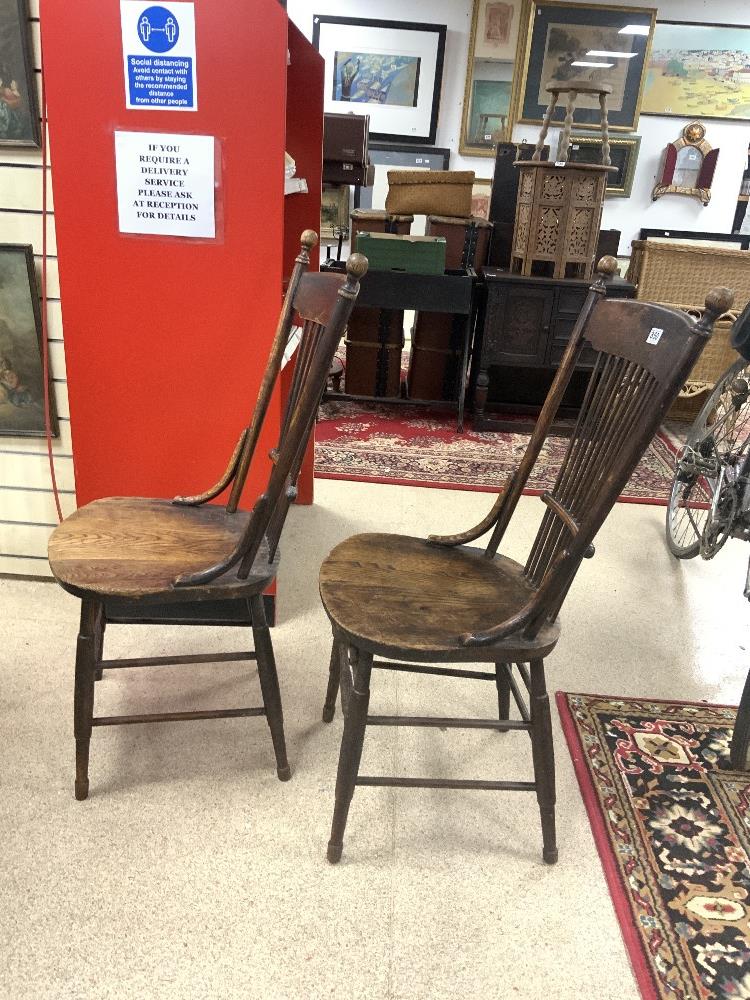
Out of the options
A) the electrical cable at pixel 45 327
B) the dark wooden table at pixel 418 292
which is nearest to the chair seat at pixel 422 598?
the electrical cable at pixel 45 327

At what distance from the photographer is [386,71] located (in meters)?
6.04

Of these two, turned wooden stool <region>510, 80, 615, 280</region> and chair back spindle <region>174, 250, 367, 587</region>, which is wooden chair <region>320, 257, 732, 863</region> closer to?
chair back spindle <region>174, 250, 367, 587</region>

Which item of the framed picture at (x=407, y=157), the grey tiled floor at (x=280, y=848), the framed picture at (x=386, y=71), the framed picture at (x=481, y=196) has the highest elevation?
the framed picture at (x=386, y=71)

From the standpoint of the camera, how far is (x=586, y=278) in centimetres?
405

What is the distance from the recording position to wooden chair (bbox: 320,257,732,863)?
1.21 metres

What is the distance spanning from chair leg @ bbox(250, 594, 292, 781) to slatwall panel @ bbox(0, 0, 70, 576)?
41.8 inches

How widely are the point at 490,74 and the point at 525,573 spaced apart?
571 cm

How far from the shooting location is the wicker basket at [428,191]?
4.14m

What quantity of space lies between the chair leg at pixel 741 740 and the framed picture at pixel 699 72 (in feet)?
18.9

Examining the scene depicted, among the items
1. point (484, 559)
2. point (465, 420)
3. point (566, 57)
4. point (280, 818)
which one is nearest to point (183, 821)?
point (280, 818)

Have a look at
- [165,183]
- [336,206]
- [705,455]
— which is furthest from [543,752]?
[336,206]

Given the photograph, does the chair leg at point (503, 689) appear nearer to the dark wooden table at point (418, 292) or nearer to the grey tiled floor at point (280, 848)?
the grey tiled floor at point (280, 848)

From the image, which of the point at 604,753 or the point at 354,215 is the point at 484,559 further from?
the point at 354,215

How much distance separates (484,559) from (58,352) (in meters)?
1.42
